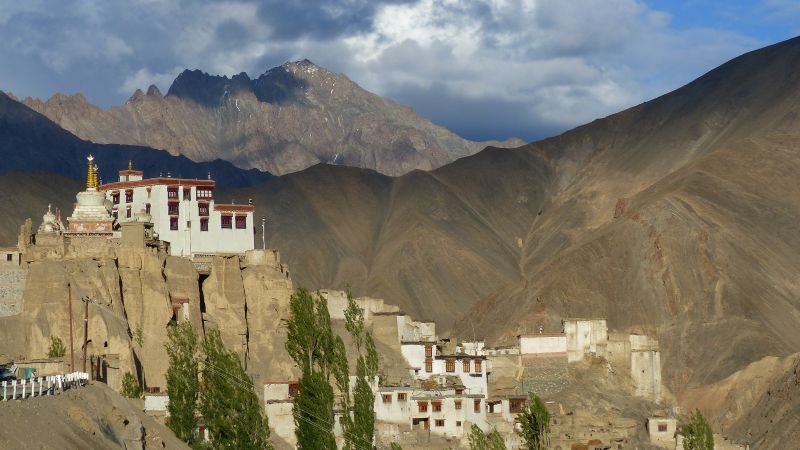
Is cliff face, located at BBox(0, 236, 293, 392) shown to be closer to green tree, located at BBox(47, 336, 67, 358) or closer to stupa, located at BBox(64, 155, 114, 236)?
green tree, located at BBox(47, 336, 67, 358)

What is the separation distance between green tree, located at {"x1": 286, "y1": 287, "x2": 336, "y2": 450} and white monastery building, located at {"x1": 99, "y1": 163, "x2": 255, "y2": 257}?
3896 centimetres

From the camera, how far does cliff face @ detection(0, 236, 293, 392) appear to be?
9081cm

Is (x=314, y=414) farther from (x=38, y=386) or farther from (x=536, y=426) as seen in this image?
(x=38, y=386)

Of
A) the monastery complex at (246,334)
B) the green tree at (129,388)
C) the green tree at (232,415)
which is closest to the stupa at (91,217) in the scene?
the monastery complex at (246,334)

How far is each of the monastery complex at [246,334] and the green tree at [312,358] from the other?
9.61m

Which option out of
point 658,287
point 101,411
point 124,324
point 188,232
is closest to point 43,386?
point 101,411

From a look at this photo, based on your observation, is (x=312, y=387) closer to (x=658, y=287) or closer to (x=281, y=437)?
(x=281, y=437)

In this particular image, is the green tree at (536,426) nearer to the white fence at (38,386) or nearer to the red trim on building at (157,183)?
the white fence at (38,386)

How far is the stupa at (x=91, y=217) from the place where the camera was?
10362 cm

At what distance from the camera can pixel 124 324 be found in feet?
309

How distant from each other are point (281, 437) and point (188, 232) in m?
30.3

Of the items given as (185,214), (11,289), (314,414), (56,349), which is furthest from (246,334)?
(314,414)

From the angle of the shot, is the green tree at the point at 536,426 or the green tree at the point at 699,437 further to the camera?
the green tree at the point at 699,437

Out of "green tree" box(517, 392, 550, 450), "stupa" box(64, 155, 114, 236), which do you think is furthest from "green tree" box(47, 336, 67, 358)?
"green tree" box(517, 392, 550, 450)
